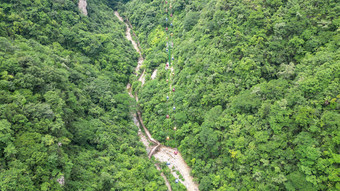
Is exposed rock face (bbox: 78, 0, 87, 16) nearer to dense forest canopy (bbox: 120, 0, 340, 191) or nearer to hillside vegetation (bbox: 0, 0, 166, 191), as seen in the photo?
hillside vegetation (bbox: 0, 0, 166, 191)

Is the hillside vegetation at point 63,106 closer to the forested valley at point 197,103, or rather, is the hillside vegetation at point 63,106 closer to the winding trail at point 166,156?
the forested valley at point 197,103

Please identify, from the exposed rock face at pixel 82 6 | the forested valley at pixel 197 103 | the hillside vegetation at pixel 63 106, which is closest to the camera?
the hillside vegetation at pixel 63 106

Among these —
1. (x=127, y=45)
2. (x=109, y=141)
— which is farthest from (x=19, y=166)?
(x=127, y=45)

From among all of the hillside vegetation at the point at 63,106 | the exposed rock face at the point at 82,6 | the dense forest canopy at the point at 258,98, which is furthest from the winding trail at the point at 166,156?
the exposed rock face at the point at 82,6

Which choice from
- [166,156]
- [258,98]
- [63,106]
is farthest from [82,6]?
[258,98]

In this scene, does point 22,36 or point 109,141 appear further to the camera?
point 22,36

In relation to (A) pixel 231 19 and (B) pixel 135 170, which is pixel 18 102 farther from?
(A) pixel 231 19
